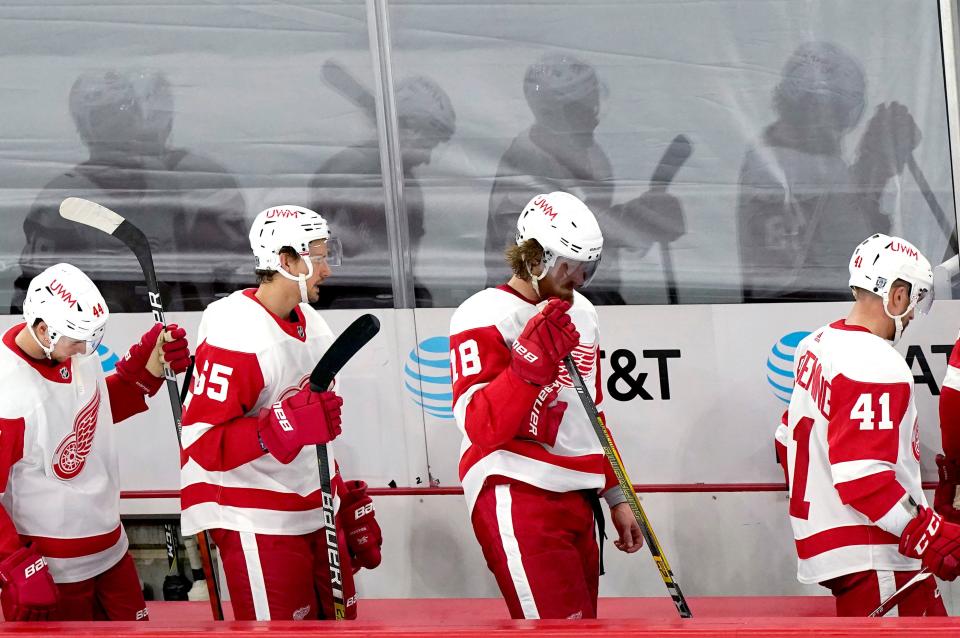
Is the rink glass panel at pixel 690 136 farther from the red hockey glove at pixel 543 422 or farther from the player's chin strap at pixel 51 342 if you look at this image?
the player's chin strap at pixel 51 342

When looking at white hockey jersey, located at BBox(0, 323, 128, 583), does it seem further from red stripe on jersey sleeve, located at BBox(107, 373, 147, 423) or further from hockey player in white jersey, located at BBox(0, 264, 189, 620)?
red stripe on jersey sleeve, located at BBox(107, 373, 147, 423)

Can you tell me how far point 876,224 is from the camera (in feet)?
12.1

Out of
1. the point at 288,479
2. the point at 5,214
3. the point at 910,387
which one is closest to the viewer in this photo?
the point at 910,387

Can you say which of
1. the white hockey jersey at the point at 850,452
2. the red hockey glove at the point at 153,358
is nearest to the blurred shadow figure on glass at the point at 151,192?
the red hockey glove at the point at 153,358

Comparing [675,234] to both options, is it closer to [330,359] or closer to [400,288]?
[400,288]

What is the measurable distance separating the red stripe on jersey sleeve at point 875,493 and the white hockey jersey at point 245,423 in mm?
1308

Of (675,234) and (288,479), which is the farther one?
(675,234)

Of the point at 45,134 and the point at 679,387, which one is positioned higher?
the point at 45,134

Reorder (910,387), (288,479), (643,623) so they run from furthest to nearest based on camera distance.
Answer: (288,479)
(910,387)
(643,623)

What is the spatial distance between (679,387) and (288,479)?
4.86 ft

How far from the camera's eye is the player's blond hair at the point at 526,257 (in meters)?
2.83

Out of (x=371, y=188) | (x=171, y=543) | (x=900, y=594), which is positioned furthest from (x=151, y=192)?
(x=900, y=594)

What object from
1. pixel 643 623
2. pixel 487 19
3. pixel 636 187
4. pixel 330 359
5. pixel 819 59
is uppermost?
pixel 487 19

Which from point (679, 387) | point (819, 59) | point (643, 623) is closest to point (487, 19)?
point (819, 59)
